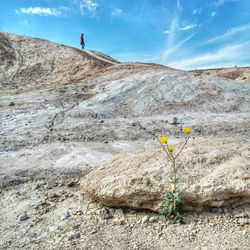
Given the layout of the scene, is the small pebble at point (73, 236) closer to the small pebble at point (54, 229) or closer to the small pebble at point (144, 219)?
the small pebble at point (54, 229)

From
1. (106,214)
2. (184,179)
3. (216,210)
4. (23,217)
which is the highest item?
(184,179)

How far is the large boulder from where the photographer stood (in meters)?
4.66

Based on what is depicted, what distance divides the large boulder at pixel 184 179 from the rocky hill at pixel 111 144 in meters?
0.02

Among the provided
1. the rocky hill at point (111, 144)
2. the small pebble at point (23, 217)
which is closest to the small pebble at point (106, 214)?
the rocky hill at point (111, 144)

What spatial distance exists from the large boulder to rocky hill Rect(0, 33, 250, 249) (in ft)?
0.05

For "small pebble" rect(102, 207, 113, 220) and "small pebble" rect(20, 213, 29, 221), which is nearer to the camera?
"small pebble" rect(102, 207, 113, 220)

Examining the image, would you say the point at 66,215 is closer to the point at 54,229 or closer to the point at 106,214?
the point at 54,229

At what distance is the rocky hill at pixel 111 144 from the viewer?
4793 mm

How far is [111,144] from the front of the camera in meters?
10.2

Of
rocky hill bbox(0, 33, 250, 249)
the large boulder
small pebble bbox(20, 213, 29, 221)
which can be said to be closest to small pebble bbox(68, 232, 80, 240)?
rocky hill bbox(0, 33, 250, 249)

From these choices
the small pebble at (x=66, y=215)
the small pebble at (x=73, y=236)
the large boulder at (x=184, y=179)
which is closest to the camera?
the small pebble at (x=73, y=236)

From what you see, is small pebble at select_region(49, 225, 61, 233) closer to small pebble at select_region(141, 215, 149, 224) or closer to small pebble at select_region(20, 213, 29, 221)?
small pebble at select_region(20, 213, 29, 221)

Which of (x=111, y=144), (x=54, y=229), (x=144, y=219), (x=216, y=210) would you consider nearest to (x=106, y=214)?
(x=144, y=219)

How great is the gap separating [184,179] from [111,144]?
549 cm
